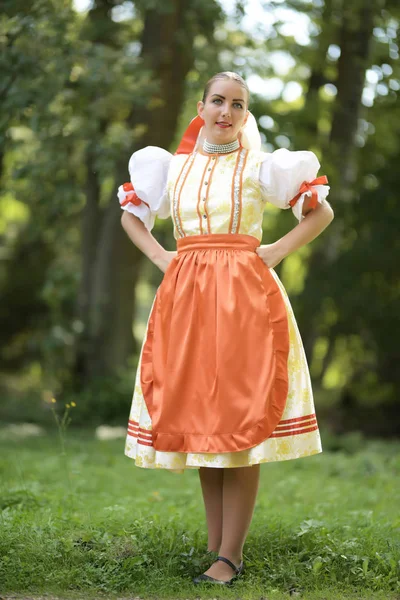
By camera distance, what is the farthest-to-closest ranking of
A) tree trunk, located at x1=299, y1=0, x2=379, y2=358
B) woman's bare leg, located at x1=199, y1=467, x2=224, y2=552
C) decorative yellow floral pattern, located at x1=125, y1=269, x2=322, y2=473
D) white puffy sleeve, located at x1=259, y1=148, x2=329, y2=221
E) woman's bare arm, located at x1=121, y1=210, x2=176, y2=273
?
tree trunk, located at x1=299, y1=0, x2=379, y2=358 < woman's bare arm, located at x1=121, y1=210, x2=176, y2=273 < woman's bare leg, located at x1=199, y1=467, x2=224, y2=552 < white puffy sleeve, located at x1=259, y1=148, x2=329, y2=221 < decorative yellow floral pattern, located at x1=125, y1=269, x2=322, y2=473

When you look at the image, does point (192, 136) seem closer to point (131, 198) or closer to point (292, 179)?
point (131, 198)

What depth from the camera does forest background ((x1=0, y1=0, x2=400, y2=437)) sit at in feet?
28.7

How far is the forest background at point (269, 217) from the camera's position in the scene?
8758 mm

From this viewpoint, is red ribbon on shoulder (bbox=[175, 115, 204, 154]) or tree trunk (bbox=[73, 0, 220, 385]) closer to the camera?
red ribbon on shoulder (bbox=[175, 115, 204, 154])

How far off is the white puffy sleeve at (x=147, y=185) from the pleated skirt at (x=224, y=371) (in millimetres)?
315

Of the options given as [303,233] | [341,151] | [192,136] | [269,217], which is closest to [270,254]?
[303,233]

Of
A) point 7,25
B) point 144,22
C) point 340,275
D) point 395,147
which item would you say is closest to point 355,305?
point 340,275

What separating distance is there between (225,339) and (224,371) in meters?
Answer: 0.12

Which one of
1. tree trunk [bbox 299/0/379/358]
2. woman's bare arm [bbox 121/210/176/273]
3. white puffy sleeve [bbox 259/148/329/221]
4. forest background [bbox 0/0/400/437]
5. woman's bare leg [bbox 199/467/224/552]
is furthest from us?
tree trunk [bbox 299/0/379/358]

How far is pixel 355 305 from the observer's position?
10.6 m

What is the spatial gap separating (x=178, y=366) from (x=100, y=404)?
22.9ft

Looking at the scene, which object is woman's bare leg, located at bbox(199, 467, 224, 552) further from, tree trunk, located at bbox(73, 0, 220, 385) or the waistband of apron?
tree trunk, located at bbox(73, 0, 220, 385)

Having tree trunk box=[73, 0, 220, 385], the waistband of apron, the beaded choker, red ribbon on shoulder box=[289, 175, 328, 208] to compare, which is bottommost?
tree trunk box=[73, 0, 220, 385]

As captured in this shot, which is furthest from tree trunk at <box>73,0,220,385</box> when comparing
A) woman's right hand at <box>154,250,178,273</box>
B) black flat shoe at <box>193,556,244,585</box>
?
black flat shoe at <box>193,556,244,585</box>
